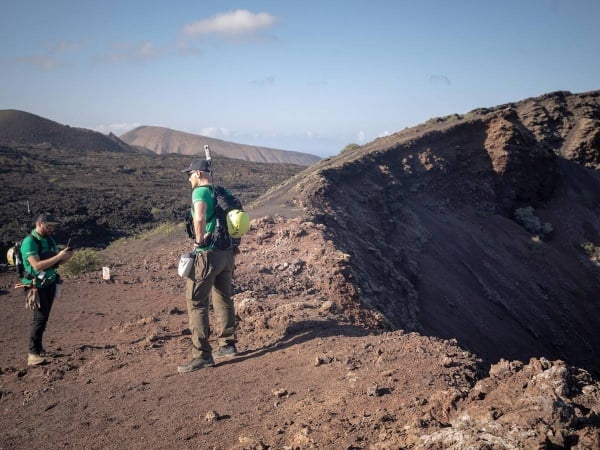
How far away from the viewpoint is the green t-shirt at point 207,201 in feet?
15.2

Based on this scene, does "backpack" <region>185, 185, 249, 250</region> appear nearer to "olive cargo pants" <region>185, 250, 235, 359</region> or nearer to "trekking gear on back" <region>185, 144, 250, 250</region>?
"trekking gear on back" <region>185, 144, 250, 250</region>

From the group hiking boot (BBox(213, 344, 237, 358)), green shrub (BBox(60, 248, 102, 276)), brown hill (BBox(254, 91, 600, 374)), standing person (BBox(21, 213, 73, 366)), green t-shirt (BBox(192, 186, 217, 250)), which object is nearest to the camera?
green t-shirt (BBox(192, 186, 217, 250))

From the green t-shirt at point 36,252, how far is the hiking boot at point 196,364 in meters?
1.94

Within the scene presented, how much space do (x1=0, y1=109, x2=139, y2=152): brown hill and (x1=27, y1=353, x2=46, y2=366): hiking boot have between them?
57937 mm

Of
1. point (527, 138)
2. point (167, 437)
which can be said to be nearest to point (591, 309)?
point (527, 138)

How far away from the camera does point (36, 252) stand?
17.1 feet

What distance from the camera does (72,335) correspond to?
625 cm

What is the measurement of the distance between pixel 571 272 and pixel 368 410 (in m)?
16.3

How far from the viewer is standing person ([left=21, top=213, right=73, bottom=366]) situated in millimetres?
5148

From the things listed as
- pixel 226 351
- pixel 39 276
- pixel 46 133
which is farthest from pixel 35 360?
pixel 46 133

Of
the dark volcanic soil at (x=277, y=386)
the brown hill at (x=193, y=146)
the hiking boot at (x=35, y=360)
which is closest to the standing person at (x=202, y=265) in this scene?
the dark volcanic soil at (x=277, y=386)

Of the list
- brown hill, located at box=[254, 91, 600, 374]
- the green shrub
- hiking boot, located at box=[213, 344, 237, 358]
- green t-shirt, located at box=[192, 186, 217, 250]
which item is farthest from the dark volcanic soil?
the green shrub

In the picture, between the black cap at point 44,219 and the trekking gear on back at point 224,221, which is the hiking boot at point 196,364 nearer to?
the trekking gear on back at point 224,221

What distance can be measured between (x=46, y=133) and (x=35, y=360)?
64.6 m
